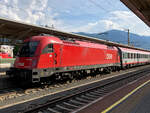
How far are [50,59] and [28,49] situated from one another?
1.64 meters

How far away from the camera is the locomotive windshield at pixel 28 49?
9.53 metres

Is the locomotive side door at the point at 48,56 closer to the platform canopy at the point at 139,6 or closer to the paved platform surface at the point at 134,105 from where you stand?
the paved platform surface at the point at 134,105

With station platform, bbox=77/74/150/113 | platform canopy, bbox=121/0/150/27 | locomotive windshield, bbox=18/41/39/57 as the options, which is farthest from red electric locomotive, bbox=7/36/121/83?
platform canopy, bbox=121/0/150/27

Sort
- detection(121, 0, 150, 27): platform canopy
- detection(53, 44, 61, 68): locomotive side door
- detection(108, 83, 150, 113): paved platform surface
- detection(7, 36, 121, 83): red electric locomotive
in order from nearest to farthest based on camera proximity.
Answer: detection(108, 83, 150, 113): paved platform surface → detection(121, 0, 150, 27): platform canopy → detection(7, 36, 121, 83): red electric locomotive → detection(53, 44, 61, 68): locomotive side door

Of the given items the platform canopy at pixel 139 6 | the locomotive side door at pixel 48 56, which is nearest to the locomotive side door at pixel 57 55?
the locomotive side door at pixel 48 56

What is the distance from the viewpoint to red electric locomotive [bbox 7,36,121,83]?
9.21 metres

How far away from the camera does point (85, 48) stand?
13.5 meters

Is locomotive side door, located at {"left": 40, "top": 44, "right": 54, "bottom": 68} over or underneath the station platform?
over

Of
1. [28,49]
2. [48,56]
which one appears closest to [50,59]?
[48,56]

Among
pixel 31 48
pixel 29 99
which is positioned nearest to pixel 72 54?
pixel 31 48

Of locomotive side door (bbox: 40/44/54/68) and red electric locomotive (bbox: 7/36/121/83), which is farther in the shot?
locomotive side door (bbox: 40/44/54/68)

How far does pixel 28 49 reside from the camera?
9.77 meters

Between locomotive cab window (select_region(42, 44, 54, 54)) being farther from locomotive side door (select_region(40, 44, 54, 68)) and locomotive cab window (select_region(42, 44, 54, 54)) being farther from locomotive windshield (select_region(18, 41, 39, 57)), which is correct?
locomotive windshield (select_region(18, 41, 39, 57))

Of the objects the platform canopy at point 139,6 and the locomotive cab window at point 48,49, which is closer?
the platform canopy at point 139,6
